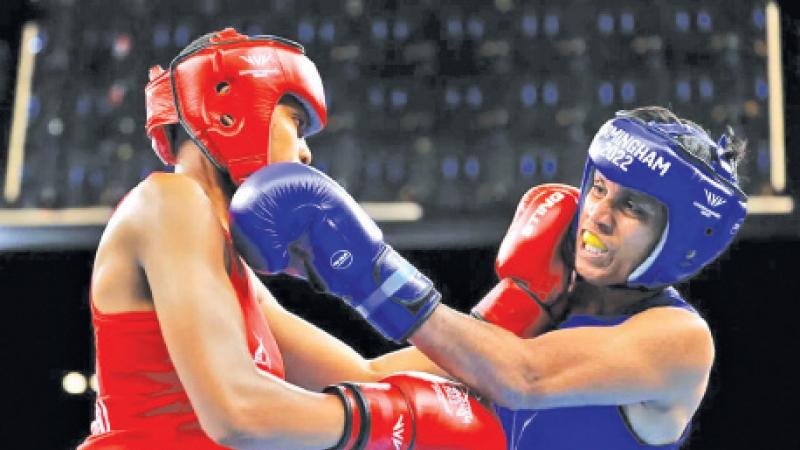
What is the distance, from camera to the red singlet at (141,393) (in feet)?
6.79

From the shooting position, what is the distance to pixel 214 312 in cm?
199

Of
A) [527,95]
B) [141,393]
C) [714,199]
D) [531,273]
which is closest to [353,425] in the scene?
[141,393]

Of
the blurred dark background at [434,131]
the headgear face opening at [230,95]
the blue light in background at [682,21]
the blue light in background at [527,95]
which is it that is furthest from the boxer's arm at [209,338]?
the blue light in background at [682,21]

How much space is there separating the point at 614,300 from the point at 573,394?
334 millimetres

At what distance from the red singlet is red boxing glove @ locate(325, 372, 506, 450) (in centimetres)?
26

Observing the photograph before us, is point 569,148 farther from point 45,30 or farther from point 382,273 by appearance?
point 382,273

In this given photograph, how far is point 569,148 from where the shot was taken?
492cm

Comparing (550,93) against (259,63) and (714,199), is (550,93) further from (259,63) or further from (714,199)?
(259,63)

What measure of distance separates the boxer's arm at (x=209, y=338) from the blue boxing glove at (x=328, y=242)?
0.26ft

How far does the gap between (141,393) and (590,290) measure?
1060 mm

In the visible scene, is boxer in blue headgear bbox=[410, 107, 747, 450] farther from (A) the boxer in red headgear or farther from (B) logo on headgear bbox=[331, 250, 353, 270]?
(B) logo on headgear bbox=[331, 250, 353, 270]

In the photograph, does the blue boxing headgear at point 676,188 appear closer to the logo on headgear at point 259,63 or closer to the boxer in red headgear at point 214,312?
the boxer in red headgear at point 214,312

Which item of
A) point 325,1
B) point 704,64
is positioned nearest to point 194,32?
point 325,1

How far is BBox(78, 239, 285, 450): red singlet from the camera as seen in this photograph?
207cm
